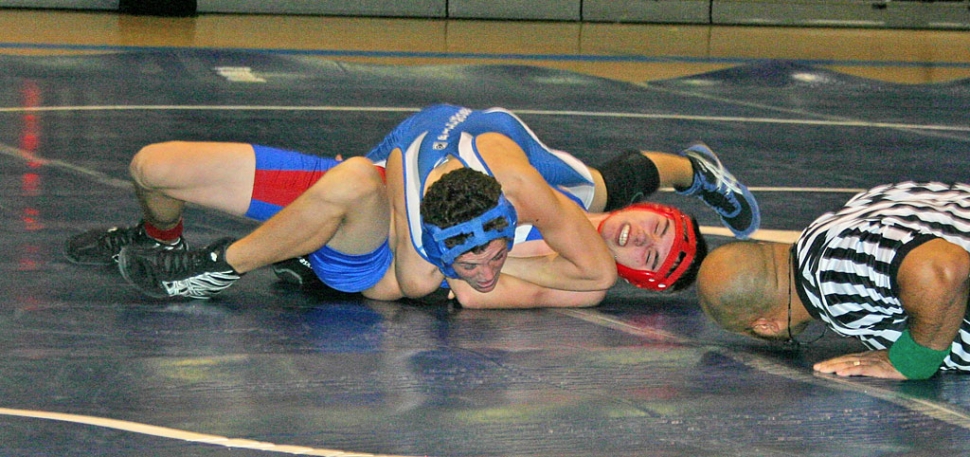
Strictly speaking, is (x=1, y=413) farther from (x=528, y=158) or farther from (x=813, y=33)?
(x=813, y=33)

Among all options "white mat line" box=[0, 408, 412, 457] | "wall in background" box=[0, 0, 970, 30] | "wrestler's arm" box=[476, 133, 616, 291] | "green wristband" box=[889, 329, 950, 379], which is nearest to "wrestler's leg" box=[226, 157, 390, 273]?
"wrestler's arm" box=[476, 133, 616, 291]

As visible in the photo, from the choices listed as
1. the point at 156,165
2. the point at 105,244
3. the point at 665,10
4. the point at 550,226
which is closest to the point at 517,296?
the point at 550,226

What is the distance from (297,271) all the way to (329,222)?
422 mm

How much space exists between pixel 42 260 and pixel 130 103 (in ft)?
10.3

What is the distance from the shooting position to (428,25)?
41.8ft

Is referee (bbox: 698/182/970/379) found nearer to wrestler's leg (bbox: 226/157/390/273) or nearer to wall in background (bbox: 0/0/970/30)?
wrestler's leg (bbox: 226/157/390/273)

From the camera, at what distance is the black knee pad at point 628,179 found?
4.16 meters

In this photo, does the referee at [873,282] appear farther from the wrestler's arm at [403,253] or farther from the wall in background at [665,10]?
the wall in background at [665,10]

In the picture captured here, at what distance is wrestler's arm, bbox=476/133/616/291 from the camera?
3424 millimetres

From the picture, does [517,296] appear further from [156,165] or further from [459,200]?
[156,165]

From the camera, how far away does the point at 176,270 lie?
11.6 ft

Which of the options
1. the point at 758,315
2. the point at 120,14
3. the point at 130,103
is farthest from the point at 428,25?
the point at 758,315

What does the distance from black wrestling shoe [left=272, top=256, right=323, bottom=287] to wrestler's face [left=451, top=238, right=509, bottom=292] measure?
2.39 feet

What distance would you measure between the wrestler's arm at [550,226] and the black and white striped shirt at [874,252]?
700mm
